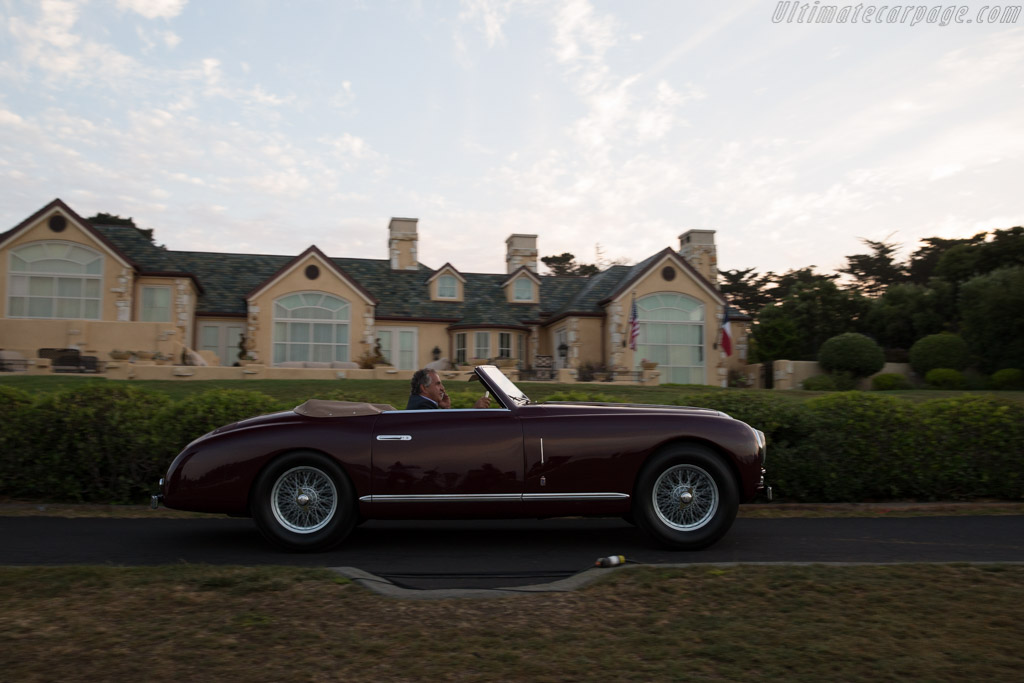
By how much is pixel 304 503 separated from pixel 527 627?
99.6 inches

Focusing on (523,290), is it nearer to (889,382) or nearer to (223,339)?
(223,339)

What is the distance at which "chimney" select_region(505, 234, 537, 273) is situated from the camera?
36375 millimetres

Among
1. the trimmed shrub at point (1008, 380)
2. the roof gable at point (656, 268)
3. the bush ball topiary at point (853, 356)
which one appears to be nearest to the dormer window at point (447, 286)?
the roof gable at point (656, 268)

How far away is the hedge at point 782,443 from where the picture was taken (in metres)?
7.91

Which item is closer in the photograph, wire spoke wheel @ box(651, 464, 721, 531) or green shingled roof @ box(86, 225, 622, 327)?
wire spoke wheel @ box(651, 464, 721, 531)

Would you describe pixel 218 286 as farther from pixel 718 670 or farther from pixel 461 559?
pixel 718 670

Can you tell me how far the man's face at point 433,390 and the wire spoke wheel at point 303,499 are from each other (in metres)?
1.09

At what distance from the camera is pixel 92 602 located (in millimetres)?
4152

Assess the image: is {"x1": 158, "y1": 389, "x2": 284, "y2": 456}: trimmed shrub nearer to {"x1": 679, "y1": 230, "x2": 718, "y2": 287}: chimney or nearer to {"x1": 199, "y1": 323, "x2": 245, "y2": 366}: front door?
{"x1": 199, "y1": 323, "x2": 245, "y2": 366}: front door

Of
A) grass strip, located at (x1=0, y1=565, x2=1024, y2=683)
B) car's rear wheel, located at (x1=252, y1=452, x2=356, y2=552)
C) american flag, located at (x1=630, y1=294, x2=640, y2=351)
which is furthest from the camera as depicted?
american flag, located at (x1=630, y1=294, x2=640, y2=351)

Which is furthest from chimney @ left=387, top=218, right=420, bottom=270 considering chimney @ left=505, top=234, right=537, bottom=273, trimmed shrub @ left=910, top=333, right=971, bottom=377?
trimmed shrub @ left=910, top=333, right=971, bottom=377

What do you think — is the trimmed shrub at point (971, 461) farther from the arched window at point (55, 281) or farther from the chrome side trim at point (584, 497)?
the arched window at point (55, 281)

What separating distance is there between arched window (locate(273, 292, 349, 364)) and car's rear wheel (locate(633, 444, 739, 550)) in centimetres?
2489

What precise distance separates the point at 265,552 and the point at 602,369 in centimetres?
2387
